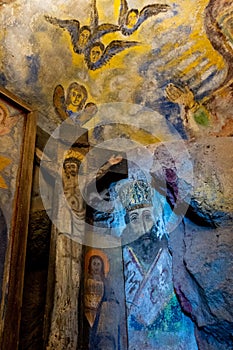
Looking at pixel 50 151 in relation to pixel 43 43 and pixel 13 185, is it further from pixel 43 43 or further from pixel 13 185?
pixel 43 43

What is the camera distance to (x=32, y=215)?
316 cm

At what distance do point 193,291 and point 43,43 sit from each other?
3097 millimetres

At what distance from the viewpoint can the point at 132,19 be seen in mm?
3795

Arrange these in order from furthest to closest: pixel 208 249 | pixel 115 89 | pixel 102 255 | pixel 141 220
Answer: pixel 141 220
pixel 115 89
pixel 102 255
pixel 208 249

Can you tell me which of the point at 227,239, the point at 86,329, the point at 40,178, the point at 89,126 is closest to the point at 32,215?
the point at 40,178

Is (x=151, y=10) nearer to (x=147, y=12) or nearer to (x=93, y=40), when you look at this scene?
(x=147, y=12)

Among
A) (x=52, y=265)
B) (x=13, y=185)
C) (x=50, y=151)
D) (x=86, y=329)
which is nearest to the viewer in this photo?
Answer: (x=13, y=185)

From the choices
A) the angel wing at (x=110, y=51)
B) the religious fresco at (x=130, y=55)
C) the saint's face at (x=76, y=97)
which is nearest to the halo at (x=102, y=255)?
the religious fresco at (x=130, y=55)

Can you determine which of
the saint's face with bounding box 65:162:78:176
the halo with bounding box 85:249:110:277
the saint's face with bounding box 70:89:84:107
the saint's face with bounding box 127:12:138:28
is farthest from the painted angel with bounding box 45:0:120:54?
the halo with bounding box 85:249:110:277

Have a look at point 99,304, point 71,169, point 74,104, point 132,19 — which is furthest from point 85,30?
point 99,304

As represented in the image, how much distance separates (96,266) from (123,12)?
9.96ft

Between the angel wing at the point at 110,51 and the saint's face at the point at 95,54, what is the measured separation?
0.11 feet

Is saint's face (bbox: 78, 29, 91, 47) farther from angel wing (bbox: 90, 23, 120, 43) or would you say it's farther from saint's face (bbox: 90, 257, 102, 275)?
saint's face (bbox: 90, 257, 102, 275)

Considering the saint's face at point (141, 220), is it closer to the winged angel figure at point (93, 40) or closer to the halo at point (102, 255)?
the halo at point (102, 255)
